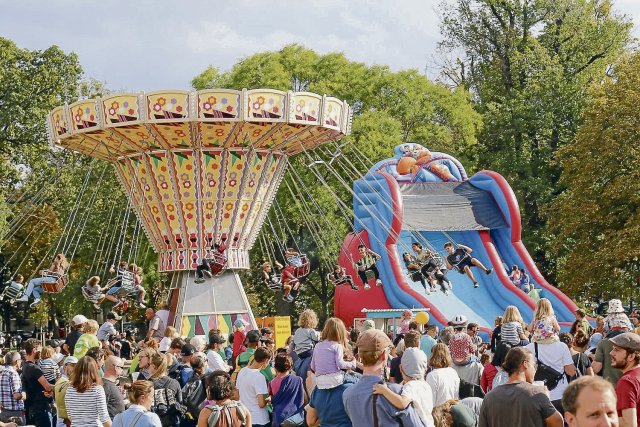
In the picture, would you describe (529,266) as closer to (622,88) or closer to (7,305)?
(622,88)

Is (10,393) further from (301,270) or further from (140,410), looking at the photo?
(301,270)

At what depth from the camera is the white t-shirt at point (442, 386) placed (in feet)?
28.6

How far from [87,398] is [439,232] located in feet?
77.9

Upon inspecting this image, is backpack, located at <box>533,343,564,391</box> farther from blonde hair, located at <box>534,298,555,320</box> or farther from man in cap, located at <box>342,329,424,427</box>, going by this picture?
man in cap, located at <box>342,329,424,427</box>

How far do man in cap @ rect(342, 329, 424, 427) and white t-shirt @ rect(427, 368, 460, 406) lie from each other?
239 cm

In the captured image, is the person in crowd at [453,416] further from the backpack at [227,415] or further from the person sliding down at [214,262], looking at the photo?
the person sliding down at [214,262]

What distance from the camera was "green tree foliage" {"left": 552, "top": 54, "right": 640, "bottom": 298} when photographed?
3089 cm

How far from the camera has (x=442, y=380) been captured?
8.73 metres

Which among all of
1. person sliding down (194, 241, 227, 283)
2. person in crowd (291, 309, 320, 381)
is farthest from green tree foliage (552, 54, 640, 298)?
person in crowd (291, 309, 320, 381)

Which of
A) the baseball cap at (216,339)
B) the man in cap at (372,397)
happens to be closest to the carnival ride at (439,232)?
the baseball cap at (216,339)

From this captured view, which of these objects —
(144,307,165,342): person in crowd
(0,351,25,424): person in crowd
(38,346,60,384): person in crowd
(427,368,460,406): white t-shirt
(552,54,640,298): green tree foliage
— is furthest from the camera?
(552,54,640,298): green tree foliage

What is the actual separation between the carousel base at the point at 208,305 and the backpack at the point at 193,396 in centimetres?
1250

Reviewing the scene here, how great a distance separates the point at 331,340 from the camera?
821 cm

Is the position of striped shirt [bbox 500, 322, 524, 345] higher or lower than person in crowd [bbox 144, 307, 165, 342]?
lower
